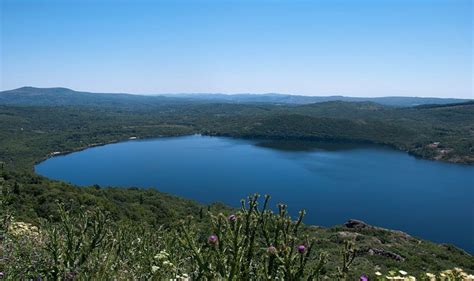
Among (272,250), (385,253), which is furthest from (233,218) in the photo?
(385,253)

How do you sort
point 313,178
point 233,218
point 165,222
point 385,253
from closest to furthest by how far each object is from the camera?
point 233,218
point 385,253
point 165,222
point 313,178

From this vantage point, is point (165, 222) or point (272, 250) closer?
point (272, 250)

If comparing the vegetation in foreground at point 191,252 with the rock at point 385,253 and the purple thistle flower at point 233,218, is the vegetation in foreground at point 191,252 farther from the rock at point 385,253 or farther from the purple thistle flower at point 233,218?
the rock at point 385,253

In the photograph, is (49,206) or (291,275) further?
(49,206)

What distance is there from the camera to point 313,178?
95.6m

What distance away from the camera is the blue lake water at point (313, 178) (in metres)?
71.5

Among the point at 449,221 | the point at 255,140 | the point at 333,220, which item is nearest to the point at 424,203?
the point at 449,221

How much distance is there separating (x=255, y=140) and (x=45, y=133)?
9055cm

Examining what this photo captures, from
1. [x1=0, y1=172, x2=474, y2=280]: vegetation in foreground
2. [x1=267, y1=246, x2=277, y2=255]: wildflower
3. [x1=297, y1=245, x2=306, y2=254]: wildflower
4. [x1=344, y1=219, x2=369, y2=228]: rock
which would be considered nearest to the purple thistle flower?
[x1=0, y1=172, x2=474, y2=280]: vegetation in foreground

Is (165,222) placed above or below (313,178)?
above

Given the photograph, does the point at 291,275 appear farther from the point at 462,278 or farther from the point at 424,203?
the point at 424,203

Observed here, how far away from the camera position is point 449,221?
6856cm

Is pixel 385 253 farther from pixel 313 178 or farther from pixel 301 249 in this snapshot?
pixel 313 178

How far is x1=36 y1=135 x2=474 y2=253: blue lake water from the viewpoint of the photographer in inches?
2815
